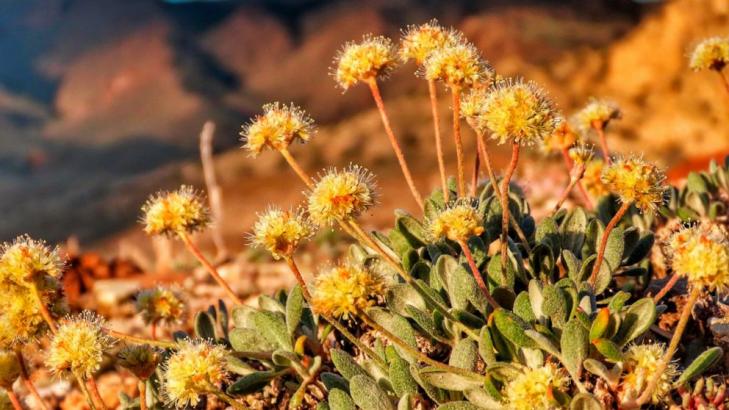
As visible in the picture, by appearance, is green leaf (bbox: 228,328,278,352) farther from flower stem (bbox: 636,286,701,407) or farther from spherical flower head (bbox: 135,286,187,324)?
flower stem (bbox: 636,286,701,407)

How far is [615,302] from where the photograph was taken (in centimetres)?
263

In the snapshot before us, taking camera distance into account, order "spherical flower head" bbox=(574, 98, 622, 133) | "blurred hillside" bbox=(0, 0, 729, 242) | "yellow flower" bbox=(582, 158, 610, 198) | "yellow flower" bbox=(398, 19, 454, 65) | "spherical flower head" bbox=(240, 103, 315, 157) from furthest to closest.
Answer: "blurred hillside" bbox=(0, 0, 729, 242) < "yellow flower" bbox=(582, 158, 610, 198) < "spherical flower head" bbox=(574, 98, 622, 133) < "yellow flower" bbox=(398, 19, 454, 65) < "spherical flower head" bbox=(240, 103, 315, 157)

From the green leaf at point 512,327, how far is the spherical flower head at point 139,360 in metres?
1.18

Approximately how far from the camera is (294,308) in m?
2.98

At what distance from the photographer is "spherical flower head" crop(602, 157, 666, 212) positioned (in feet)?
8.32

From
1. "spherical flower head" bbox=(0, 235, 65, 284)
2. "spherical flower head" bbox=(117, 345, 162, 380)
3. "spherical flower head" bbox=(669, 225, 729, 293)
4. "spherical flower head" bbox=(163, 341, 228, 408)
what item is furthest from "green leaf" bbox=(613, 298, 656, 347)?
"spherical flower head" bbox=(0, 235, 65, 284)

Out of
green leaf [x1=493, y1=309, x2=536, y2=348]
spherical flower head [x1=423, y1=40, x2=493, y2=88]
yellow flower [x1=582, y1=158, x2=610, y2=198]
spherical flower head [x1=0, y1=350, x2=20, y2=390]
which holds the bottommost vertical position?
green leaf [x1=493, y1=309, x2=536, y2=348]

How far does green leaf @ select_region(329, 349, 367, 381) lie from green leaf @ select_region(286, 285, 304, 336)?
0.34m

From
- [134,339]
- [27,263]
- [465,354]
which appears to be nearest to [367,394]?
[465,354]

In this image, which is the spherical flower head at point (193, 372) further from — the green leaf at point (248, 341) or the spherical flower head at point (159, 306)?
the spherical flower head at point (159, 306)

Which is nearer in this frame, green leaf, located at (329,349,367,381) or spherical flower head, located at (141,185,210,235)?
green leaf, located at (329,349,367,381)

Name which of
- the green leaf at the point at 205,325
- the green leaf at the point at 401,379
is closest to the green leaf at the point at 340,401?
the green leaf at the point at 401,379

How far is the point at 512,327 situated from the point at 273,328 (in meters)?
0.99

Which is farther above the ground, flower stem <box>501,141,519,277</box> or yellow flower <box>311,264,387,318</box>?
flower stem <box>501,141,519,277</box>
